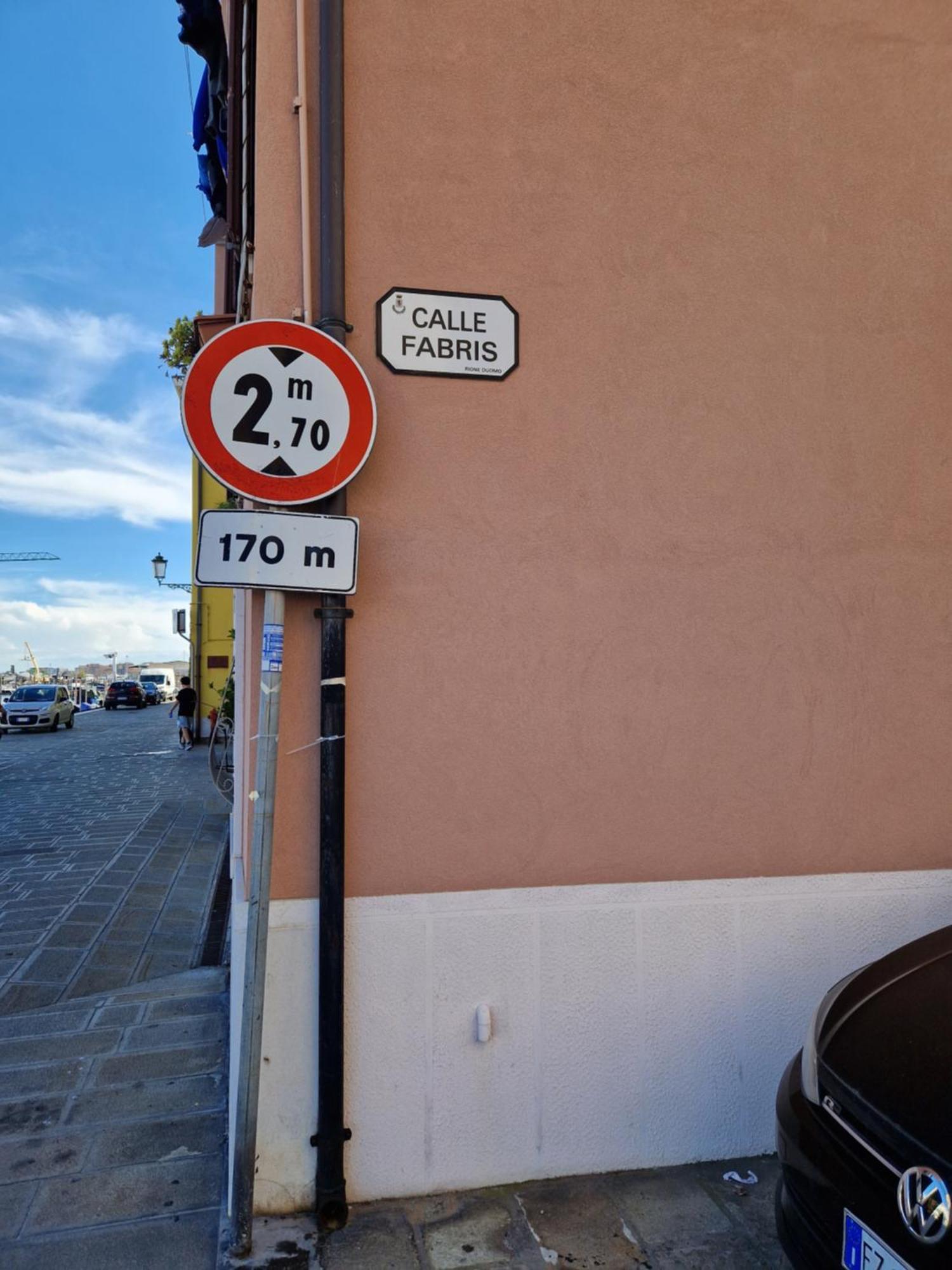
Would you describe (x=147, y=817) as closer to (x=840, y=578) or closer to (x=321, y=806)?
(x=321, y=806)

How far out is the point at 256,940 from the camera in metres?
2.66

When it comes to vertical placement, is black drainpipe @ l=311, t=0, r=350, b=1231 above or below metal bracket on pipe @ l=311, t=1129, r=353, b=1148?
above

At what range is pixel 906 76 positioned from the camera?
3.59 metres

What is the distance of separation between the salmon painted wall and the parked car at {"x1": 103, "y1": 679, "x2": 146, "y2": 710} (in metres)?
42.8

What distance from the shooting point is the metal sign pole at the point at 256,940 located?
264 cm

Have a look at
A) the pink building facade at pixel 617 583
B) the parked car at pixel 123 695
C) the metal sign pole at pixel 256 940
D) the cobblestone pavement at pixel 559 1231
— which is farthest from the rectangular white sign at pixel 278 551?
the parked car at pixel 123 695

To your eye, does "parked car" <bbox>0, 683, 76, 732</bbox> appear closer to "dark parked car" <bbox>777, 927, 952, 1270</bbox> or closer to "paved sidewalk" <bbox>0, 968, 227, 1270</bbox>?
"paved sidewalk" <bbox>0, 968, 227, 1270</bbox>

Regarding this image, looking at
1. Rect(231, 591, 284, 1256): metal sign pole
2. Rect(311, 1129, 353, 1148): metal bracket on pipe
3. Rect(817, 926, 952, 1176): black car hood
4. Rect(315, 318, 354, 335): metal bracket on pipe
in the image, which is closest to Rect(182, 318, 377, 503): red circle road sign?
A: Rect(315, 318, 354, 335): metal bracket on pipe

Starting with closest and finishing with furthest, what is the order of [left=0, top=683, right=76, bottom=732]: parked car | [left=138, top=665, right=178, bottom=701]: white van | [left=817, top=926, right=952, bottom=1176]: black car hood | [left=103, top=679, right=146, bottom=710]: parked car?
1. [left=817, top=926, right=952, bottom=1176]: black car hood
2. [left=0, top=683, right=76, bottom=732]: parked car
3. [left=103, top=679, right=146, bottom=710]: parked car
4. [left=138, top=665, right=178, bottom=701]: white van

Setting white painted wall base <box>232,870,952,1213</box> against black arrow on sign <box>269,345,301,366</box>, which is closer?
black arrow on sign <box>269,345,301,366</box>

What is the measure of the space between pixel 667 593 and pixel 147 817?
8.53 metres

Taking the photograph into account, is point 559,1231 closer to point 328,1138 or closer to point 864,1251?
point 328,1138

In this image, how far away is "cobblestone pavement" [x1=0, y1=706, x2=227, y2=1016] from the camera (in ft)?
16.9

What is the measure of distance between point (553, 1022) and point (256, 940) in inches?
45.3
